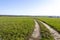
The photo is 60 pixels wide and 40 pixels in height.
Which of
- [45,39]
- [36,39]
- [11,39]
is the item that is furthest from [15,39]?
[45,39]

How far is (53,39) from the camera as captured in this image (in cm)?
1509

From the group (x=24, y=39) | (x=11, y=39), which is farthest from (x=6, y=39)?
(x=24, y=39)

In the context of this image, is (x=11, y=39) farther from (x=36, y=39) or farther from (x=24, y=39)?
(x=36, y=39)

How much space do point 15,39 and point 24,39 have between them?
112 cm

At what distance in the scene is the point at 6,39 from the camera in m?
14.8

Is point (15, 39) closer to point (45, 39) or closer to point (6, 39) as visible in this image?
point (6, 39)

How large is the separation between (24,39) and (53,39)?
3538 mm

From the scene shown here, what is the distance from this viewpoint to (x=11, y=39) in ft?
48.4

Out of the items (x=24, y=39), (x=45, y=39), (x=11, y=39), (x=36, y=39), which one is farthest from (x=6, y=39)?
(x=45, y=39)

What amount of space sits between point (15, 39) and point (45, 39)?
3.76 meters

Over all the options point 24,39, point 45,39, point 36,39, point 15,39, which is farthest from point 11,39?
point 45,39

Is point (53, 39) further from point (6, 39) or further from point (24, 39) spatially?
point (6, 39)

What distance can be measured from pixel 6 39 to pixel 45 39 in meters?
4.82

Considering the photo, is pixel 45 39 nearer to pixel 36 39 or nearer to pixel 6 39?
pixel 36 39
